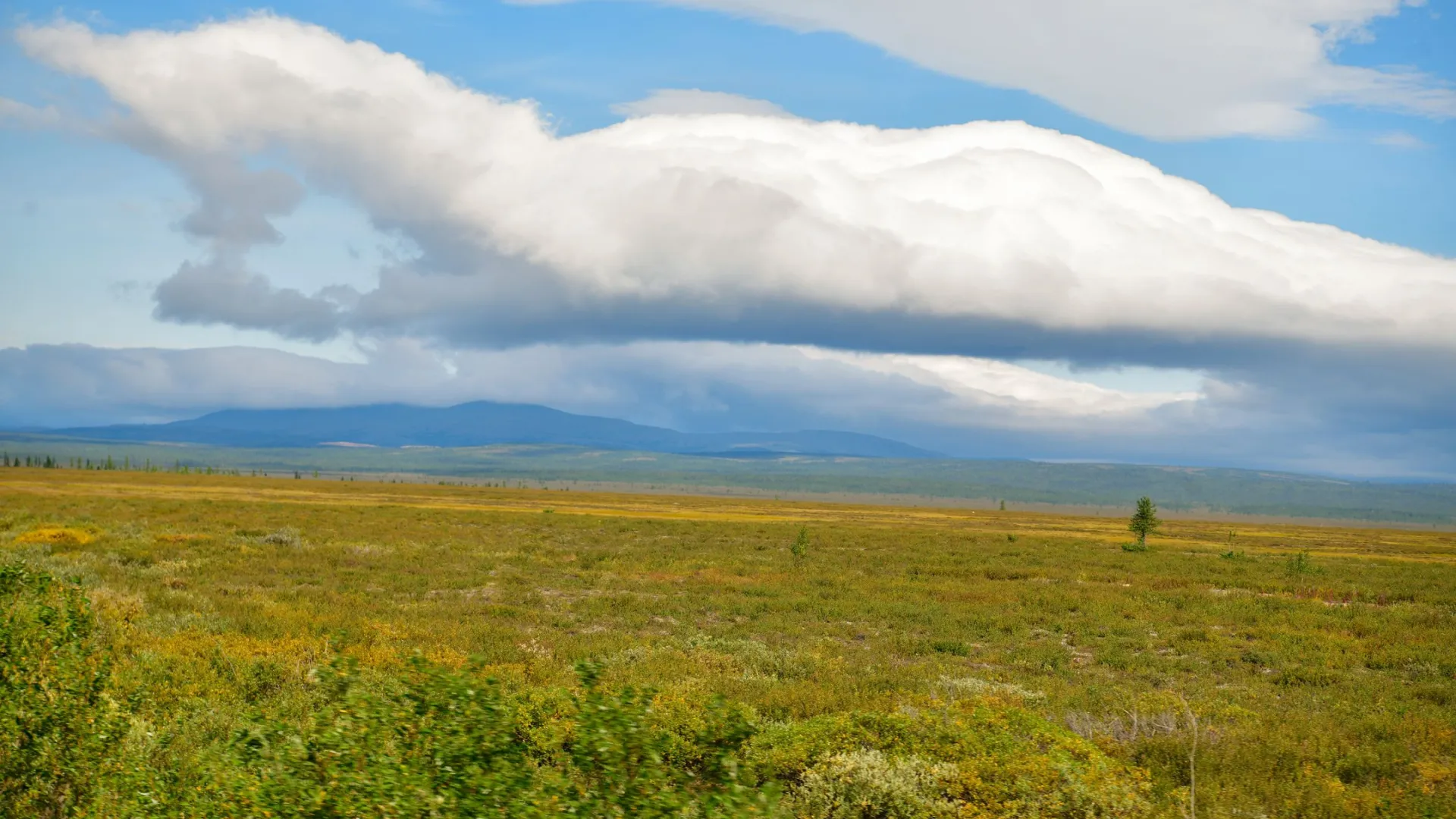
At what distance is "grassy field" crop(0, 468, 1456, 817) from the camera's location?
35.0 ft

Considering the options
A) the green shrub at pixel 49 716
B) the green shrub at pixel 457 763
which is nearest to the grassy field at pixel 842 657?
the green shrub at pixel 457 763

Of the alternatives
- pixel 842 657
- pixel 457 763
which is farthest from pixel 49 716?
pixel 842 657

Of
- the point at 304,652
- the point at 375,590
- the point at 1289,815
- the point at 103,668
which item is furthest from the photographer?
the point at 375,590

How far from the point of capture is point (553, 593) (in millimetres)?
29938

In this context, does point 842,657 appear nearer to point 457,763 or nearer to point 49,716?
point 457,763

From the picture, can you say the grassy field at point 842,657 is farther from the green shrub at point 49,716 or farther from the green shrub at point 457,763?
the green shrub at point 49,716

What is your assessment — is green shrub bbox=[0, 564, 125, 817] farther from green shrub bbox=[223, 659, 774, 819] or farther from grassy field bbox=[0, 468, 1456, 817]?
green shrub bbox=[223, 659, 774, 819]

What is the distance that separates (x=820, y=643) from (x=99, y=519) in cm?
4667

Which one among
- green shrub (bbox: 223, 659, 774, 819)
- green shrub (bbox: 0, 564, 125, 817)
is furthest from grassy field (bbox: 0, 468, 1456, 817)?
green shrub (bbox: 0, 564, 125, 817)

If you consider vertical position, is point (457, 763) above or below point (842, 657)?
above

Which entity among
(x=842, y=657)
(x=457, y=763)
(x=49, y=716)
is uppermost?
(x=457, y=763)

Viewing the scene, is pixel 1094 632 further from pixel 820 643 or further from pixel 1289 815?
pixel 1289 815

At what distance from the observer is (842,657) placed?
1986 centimetres

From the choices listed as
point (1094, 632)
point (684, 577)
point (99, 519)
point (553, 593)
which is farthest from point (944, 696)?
point (99, 519)
